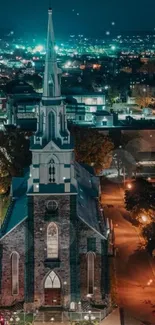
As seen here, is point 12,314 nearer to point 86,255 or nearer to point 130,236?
point 86,255

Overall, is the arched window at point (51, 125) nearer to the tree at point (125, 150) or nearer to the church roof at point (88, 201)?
the church roof at point (88, 201)

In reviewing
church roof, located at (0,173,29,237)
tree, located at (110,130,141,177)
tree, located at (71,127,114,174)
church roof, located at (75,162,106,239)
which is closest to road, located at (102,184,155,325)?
church roof, located at (75,162,106,239)

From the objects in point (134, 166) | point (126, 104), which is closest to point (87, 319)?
point (134, 166)

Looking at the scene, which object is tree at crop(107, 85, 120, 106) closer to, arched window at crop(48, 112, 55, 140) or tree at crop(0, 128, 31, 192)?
tree at crop(0, 128, 31, 192)

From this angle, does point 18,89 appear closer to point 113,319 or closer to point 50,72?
point 50,72

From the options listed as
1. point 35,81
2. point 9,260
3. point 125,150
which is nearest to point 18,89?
point 35,81
